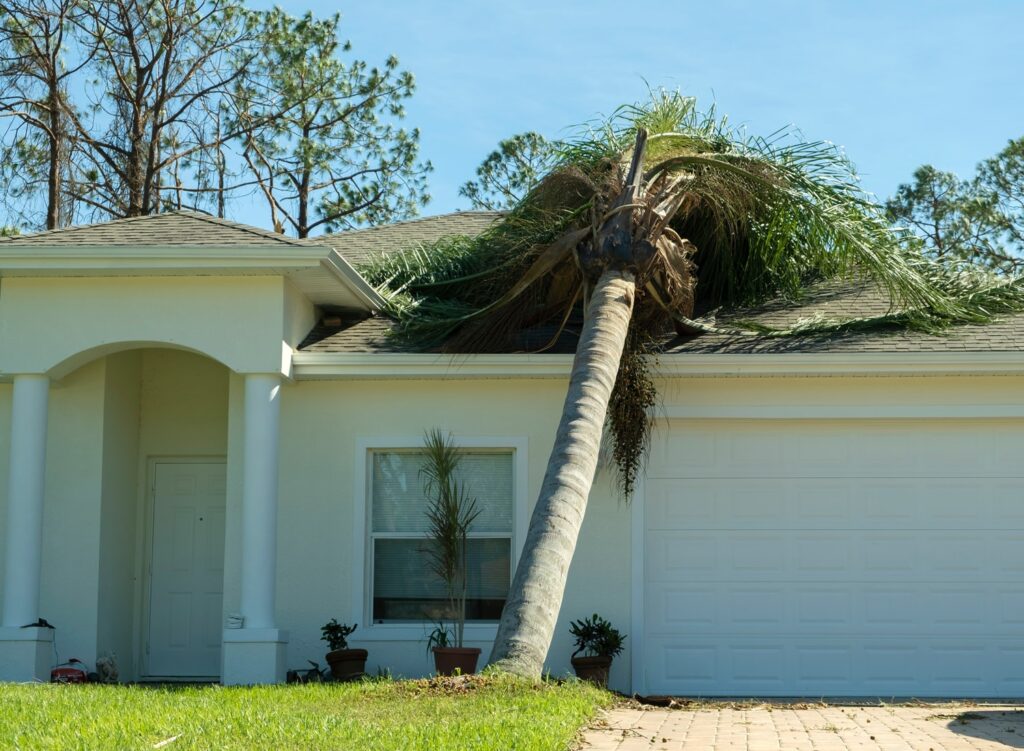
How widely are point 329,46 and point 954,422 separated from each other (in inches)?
808

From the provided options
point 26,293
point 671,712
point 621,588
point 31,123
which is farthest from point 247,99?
point 671,712

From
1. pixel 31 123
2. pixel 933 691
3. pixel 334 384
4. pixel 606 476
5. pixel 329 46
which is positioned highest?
pixel 329 46

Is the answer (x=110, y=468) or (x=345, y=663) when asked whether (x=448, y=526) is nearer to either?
(x=345, y=663)

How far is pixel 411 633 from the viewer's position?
1188cm

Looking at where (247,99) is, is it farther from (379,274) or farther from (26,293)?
(26,293)

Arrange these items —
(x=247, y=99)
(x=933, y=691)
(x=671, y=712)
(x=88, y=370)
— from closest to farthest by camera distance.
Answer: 1. (x=671, y=712)
2. (x=933, y=691)
3. (x=88, y=370)
4. (x=247, y=99)

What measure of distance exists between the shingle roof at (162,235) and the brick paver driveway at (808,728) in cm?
541

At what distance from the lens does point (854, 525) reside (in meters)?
11.9

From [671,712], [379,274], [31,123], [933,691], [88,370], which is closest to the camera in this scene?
[671,712]

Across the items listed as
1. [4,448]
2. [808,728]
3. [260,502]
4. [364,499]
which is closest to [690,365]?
[364,499]

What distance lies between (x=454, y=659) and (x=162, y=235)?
15.4 feet

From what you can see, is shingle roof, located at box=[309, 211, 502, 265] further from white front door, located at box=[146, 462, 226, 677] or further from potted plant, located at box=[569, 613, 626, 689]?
potted plant, located at box=[569, 613, 626, 689]

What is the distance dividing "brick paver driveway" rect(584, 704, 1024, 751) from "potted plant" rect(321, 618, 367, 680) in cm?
340

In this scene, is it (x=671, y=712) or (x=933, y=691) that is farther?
(x=933, y=691)
